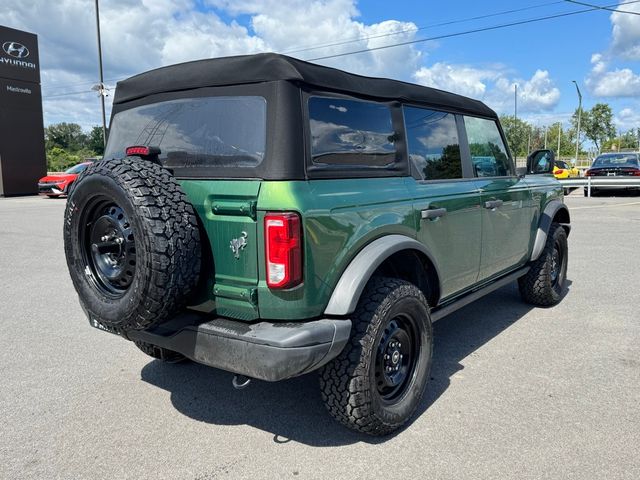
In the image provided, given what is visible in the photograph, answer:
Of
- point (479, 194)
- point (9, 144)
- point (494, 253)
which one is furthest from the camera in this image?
point (9, 144)

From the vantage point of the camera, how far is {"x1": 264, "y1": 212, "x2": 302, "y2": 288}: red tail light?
2451mm

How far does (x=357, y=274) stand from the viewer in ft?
8.90

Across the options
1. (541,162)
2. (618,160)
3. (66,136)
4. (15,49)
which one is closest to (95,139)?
(66,136)

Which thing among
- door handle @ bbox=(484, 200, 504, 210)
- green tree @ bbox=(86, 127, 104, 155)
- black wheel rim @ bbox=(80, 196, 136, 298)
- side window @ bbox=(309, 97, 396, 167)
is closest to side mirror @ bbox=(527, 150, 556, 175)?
door handle @ bbox=(484, 200, 504, 210)

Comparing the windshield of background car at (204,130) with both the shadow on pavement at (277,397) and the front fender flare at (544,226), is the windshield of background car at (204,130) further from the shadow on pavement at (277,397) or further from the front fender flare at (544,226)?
the front fender flare at (544,226)

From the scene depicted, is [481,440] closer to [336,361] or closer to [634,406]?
[336,361]

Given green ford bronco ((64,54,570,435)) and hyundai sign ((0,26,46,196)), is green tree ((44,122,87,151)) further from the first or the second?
green ford bronco ((64,54,570,435))

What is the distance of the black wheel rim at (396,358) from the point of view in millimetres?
2973

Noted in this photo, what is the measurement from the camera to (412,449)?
2838mm

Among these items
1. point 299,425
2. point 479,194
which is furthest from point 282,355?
point 479,194

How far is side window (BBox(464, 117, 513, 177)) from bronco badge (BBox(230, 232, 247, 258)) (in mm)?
2344

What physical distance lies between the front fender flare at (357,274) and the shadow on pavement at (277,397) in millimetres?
839

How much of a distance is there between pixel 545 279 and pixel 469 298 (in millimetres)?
1634

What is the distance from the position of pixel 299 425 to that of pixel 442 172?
6.50 feet
